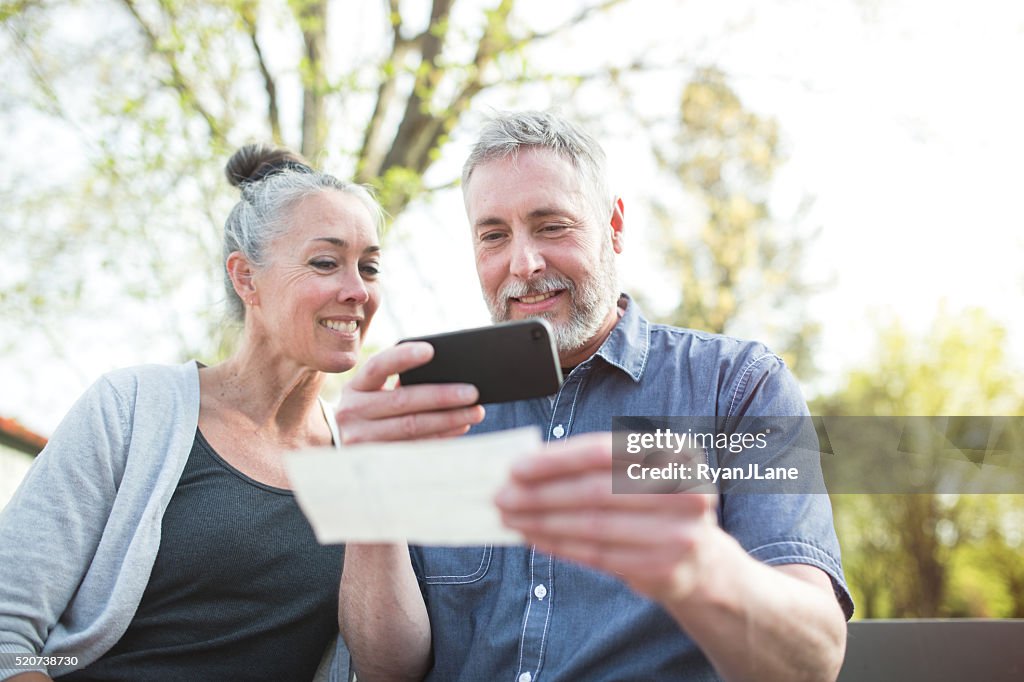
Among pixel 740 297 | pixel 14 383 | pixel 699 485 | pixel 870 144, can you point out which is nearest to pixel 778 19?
pixel 870 144

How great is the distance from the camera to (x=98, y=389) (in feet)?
7.33

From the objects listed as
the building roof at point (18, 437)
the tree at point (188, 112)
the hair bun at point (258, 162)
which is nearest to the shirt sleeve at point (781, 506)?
the hair bun at point (258, 162)

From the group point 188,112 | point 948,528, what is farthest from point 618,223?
point 948,528

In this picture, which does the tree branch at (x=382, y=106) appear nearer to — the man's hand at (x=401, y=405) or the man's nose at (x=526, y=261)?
the man's nose at (x=526, y=261)

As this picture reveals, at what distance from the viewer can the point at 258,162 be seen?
2809 mm

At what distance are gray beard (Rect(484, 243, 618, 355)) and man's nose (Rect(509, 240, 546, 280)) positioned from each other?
0.02 metres

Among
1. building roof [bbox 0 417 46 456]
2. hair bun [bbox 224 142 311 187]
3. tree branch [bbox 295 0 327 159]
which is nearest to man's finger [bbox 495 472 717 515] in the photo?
hair bun [bbox 224 142 311 187]

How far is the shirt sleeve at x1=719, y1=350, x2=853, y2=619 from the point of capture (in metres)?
1.42

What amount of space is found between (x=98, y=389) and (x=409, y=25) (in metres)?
5.40

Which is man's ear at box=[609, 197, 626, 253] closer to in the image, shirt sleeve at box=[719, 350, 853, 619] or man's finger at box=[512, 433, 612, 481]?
shirt sleeve at box=[719, 350, 853, 619]

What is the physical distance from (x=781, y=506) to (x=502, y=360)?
628 millimetres

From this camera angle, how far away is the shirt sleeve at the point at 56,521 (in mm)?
1890

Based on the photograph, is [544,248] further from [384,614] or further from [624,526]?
[624,526]

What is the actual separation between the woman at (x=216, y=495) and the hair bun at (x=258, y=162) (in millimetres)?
45
